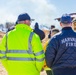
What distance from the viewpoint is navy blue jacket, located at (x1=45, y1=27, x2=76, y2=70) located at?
6.67m

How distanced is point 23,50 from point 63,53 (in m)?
0.74

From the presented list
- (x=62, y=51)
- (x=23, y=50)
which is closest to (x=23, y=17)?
(x=23, y=50)

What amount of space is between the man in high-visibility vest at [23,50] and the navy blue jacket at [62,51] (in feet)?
0.72

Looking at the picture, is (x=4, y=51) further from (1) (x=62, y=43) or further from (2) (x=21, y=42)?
(1) (x=62, y=43)

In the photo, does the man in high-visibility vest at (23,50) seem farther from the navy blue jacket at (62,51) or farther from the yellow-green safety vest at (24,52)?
the navy blue jacket at (62,51)

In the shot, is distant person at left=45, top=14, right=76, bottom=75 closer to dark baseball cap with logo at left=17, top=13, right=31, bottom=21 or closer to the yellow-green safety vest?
the yellow-green safety vest

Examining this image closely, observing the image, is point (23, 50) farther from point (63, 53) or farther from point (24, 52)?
point (63, 53)

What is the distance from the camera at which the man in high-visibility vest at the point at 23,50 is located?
22.4ft

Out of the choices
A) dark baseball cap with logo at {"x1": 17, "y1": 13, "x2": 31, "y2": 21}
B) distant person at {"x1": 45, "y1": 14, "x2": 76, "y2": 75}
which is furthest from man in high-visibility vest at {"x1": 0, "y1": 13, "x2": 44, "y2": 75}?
distant person at {"x1": 45, "y1": 14, "x2": 76, "y2": 75}

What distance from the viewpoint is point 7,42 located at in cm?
707

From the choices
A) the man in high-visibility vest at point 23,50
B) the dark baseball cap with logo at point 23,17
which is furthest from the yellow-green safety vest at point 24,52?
the dark baseball cap with logo at point 23,17

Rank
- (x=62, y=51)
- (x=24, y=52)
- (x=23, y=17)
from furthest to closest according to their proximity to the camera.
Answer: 1. (x=23, y=17)
2. (x=24, y=52)
3. (x=62, y=51)

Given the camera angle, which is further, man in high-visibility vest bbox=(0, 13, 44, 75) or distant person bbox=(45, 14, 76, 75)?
man in high-visibility vest bbox=(0, 13, 44, 75)

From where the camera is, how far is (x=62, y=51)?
265 inches
